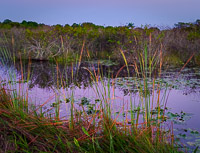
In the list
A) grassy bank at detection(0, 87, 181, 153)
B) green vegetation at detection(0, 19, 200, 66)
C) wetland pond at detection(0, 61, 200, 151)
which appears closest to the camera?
grassy bank at detection(0, 87, 181, 153)

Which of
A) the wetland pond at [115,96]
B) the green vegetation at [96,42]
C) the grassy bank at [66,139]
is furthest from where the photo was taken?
the green vegetation at [96,42]

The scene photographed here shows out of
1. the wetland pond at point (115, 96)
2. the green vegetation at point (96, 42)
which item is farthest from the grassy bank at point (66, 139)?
the green vegetation at point (96, 42)

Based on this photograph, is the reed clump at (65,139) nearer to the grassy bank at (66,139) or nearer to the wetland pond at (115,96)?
the grassy bank at (66,139)

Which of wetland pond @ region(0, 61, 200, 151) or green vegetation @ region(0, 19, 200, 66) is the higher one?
green vegetation @ region(0, 19, 200, 66)

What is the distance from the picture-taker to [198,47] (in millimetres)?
16359

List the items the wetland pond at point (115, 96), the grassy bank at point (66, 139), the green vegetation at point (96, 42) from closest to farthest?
the grassy bank at point (66, 139) → the wetland pond at point (115, 96) → the green vegetation at point (96, 42)

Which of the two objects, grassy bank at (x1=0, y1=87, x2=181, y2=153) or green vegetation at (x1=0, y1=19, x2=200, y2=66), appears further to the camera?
green vegetation at (x1=0, y1=19, x2=200, y2=66)

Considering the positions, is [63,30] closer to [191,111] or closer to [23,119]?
[191,111]

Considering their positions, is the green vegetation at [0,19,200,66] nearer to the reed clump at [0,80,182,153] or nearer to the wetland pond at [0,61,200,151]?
the wetland pond at [0,61,200,151]

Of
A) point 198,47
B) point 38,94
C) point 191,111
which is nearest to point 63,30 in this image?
point 198,47

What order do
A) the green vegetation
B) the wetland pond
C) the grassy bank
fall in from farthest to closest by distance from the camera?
the green vegetation, the wetland pond, the grassy bank

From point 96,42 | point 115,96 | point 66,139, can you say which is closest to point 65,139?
point 66,139

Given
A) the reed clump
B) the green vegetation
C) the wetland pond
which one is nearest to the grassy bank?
the reed clump

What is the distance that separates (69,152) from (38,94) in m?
4.35
